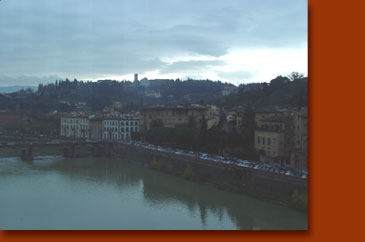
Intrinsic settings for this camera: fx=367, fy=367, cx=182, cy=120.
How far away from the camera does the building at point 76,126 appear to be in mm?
19625

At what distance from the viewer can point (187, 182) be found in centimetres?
927

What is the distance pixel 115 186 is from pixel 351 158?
22.4ft

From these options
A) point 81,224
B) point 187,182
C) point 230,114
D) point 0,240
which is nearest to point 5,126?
point 230,114

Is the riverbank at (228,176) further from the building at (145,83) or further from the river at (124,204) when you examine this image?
the building at (145,83)

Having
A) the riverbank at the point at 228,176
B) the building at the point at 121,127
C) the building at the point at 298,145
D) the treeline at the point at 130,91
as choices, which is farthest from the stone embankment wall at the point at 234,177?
the treeline at the point at 130,91

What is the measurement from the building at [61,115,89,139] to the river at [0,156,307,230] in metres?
8.65

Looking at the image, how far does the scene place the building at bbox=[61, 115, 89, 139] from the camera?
1962cm

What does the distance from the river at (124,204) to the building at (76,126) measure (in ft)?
28.4

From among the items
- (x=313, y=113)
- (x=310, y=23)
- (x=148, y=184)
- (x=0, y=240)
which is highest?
(x=310, y=23)

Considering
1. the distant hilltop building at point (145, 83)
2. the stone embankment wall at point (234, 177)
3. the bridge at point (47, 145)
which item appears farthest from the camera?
the distant hilltop building at point (145, 83)

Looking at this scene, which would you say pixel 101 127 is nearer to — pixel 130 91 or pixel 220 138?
pixel 220 138

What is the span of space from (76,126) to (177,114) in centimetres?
694

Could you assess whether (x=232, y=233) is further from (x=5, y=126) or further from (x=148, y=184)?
(x=5, y=126)

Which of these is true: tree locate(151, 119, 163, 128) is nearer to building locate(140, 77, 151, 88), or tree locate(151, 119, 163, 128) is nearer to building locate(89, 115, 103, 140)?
building locate(89, 115, 103, 140)
